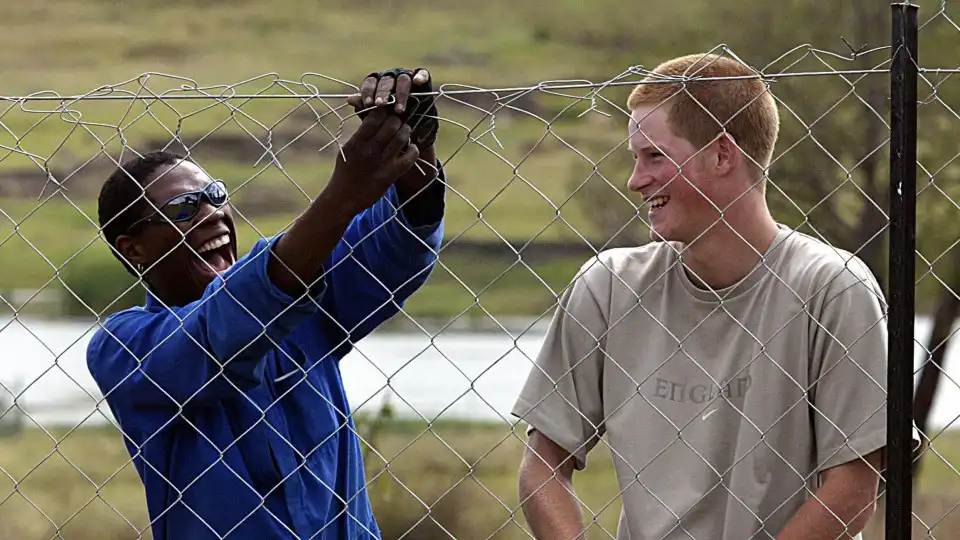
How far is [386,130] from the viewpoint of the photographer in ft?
5.49

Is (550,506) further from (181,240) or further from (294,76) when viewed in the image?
(294,76)

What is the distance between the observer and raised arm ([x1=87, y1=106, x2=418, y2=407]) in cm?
169

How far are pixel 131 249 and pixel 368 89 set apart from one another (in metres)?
0.61

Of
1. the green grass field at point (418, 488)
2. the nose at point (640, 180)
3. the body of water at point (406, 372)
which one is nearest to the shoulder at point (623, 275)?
the nose at point (640, 180)

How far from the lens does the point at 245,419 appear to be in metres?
1.90

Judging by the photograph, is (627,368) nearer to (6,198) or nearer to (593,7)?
(593,7)

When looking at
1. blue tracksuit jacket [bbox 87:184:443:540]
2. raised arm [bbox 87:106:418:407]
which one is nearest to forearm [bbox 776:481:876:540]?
blue tracksuit jacket [bbox 87:184:443:540]

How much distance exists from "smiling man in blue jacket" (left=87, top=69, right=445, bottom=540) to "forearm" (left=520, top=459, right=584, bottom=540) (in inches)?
10.6

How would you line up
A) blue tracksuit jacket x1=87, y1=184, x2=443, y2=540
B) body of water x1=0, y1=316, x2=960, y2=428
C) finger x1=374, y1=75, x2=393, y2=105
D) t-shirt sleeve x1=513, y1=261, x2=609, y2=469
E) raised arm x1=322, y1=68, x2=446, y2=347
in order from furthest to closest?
body of water x1=0, y1=316, x2=960, y2=428 → t-shirt sleeve x1=513, y1=261, x2=609, y2=469 → raised arm x1=322, y1=68, x2=446, y2=347 → blue tracksuit jacket x1=87, y1=184, x2=443, y2=540 → finger x1=374, y1=75, x2=393, y2=105

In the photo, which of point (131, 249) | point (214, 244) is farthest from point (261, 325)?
point (131, 249)

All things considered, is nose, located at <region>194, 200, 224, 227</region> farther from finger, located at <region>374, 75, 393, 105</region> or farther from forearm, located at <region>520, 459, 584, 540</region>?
forearm, located at <region>520, 459, 584, 540</region>

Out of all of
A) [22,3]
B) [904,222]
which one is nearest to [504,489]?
[22,3]

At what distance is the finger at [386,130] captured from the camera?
5.49 ft

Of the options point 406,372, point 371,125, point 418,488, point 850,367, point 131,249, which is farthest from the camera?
point 406,372
